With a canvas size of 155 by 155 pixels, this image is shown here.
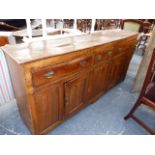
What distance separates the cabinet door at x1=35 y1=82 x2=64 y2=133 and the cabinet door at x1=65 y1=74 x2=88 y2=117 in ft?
0.24


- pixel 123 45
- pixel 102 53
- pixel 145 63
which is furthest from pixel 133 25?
pixel 102 53

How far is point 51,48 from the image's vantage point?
1200 mm

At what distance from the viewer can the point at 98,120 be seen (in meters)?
1.71

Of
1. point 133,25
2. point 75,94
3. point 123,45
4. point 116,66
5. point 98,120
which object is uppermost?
point 133,25

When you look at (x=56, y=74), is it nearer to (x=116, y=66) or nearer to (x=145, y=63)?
(x=116, y=66)

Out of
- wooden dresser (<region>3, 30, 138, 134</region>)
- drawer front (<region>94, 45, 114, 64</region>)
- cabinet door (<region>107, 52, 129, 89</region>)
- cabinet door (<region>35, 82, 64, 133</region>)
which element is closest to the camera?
wooden dresser (<region>3, 30, 138, 134</region>)

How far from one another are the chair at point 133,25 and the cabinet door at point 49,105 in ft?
9.78

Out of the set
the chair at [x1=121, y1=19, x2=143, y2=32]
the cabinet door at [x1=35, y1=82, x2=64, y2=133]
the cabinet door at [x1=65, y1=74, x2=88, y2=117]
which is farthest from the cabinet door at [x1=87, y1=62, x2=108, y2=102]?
the chair at [x1=121, y1=19, x2=143, y2=32]

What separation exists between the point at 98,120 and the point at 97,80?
0.51 meters

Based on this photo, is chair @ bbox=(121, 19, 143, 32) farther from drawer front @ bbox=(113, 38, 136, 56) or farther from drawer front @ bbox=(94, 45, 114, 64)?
drawer front @ bbox=(94, 45, 114, 64)

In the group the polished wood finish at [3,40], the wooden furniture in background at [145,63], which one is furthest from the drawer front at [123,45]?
the polished wood finish at [3,40]

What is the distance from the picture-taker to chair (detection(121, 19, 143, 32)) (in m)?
3.35
